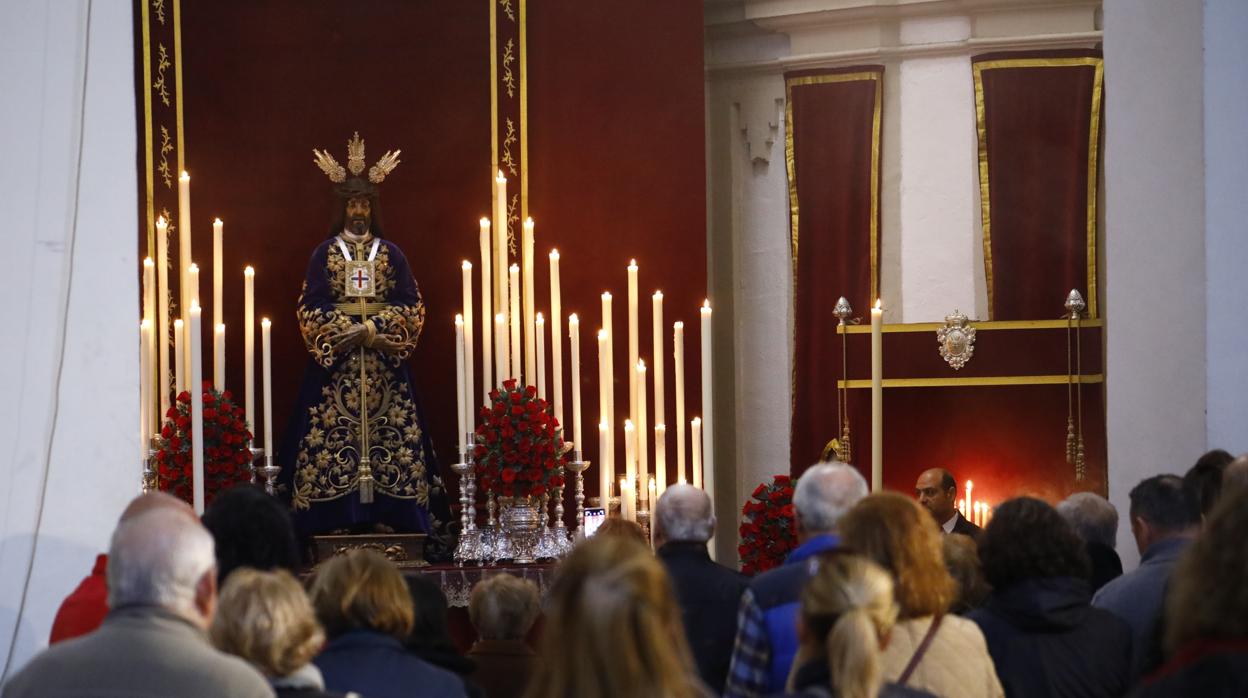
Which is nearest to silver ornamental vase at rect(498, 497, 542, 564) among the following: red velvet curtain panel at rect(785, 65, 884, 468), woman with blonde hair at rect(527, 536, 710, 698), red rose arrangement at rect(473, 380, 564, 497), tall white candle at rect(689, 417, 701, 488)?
red rose arrangement at rect(473, 380, 564, 497)

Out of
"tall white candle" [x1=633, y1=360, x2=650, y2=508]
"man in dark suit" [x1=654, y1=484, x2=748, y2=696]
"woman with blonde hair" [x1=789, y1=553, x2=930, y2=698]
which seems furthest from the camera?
"tall white candle" [x1=633, y1=360, x2=650, y2=508]

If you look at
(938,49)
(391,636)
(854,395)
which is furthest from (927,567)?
(938,49)

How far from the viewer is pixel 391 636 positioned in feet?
11.7

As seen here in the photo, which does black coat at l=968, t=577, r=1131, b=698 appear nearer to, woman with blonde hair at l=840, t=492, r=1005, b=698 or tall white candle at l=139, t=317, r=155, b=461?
woman with blonde hair at l=840, t=492, r=1005, b=698

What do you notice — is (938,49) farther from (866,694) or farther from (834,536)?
(866,694)

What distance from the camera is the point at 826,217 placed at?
346 inches

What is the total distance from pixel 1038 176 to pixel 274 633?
6113 millimetres

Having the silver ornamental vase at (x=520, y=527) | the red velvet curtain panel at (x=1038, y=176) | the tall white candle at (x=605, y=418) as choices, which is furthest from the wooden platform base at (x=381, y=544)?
the red velvet curtain panel at (x=1038, y=176)

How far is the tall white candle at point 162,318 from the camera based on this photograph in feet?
25.0

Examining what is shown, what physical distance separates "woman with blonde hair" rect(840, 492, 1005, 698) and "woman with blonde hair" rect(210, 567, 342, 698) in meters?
1.02

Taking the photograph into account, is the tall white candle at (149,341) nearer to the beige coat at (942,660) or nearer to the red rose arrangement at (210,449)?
the red rose arrangement at (210,449)

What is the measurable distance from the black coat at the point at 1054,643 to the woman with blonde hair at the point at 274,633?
1.50 metres

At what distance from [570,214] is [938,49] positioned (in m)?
1.97

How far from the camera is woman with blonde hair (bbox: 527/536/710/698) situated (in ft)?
8.12
